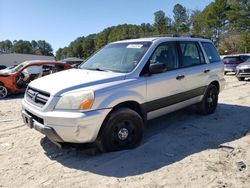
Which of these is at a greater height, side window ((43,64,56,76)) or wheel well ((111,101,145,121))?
side window ((43,64,56,76))

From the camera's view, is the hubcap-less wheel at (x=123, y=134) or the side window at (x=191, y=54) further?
the side window at (x=191, y=54)

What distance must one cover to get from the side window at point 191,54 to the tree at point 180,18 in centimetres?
6804

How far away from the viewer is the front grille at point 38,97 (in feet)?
15.2

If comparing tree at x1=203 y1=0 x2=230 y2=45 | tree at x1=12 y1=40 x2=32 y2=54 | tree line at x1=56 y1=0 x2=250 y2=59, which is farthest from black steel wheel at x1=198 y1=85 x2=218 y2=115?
tree at x1=12 y1=40 x2=32 y2=54

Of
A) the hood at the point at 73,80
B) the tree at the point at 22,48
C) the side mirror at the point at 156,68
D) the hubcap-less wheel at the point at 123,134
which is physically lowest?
the hubcap-less wheel at the point at 123,134

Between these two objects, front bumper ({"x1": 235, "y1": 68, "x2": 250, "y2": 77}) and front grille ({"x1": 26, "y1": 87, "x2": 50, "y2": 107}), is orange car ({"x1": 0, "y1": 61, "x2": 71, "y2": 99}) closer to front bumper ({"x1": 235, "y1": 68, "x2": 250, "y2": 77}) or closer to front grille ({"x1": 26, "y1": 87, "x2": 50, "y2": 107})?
front grille ({"x1": 26, "y1": 87, "x2": 50, "y2": 107})

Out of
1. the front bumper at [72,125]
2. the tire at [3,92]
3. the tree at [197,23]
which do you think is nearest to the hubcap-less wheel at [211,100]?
the front bumper at [72,125]

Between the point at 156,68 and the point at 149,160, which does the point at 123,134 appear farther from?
the point at 156,68

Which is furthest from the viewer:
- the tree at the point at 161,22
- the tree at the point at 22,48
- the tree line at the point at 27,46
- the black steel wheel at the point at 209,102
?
the tree line at the point at 27,46

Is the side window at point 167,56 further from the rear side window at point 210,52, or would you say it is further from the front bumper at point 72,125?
the front bumper at point 72,125

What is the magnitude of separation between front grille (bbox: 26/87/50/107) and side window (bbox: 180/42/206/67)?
2834mm

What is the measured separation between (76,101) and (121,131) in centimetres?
94

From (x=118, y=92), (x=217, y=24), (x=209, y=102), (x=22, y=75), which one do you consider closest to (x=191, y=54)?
(x=209, y=102)

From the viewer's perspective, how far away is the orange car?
12234mm
